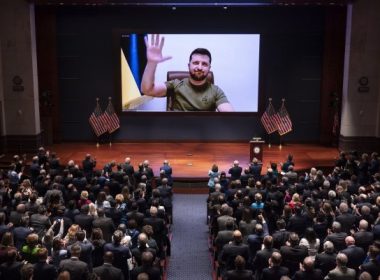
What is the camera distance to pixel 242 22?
18969 millimetres

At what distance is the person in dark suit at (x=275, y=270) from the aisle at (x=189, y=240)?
2.61m

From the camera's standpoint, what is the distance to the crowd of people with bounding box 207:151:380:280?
7383 millimetres

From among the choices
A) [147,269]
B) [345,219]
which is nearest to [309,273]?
[147,269]

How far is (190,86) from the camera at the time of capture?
19.1 m

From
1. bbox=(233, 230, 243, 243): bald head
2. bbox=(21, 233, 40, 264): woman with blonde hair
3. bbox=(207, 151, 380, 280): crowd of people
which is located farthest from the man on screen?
bbox=(21, 233, 40, 264): woman with blonde hair

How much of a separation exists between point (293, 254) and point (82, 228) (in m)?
3.48

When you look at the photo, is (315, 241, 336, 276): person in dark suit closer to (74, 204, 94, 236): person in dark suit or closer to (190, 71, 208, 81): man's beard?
(74, 204, 94, 236): person in dark suit

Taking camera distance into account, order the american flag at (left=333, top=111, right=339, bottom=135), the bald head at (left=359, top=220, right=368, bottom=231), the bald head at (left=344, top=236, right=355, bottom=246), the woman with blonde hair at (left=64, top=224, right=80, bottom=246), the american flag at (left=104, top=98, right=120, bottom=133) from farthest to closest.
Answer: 1. the american flag at (left=104, top=98, right=120, bottom=133)
2. the american flag at (left=333, top=111, right=339, bottom=135)
3. the bald head at (left=359, top=220, right=368, bottom=231)
4. the woman with blonde hair at (left=64, top=224, right=80, bottom=246)
5. the bald head at (left=344, top=236, right=355, bottom=246)

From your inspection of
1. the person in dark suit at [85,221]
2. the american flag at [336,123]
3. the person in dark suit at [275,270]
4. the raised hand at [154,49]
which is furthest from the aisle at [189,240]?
the american flag at [336,123]

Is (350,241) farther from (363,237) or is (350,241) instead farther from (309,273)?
(309,273)

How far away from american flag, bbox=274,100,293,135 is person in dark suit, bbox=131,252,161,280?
39.8 feet

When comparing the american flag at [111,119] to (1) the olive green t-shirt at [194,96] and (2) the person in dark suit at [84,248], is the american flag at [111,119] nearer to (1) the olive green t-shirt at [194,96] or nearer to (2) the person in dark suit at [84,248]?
(1) the olive green t-shirt at [194,96]

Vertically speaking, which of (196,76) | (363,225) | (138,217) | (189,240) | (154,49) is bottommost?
(189,240)

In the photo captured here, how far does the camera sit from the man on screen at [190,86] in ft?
62.3
